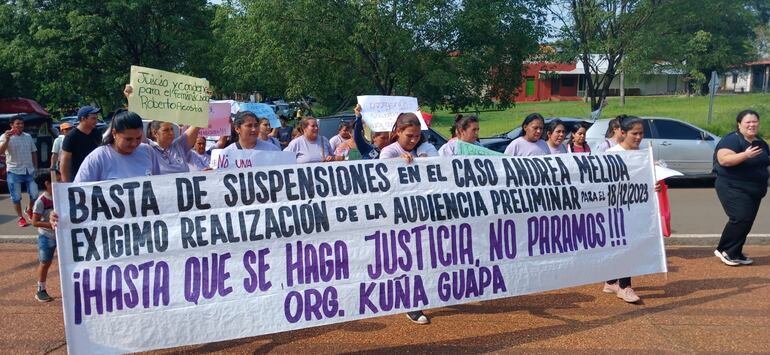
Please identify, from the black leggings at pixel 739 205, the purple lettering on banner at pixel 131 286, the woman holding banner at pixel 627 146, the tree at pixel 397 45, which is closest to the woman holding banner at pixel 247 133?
the purple lettering on banner at pixel 131 286

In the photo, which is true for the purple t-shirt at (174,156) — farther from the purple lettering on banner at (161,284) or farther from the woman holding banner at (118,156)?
the purple lettering on banner at (161,284)

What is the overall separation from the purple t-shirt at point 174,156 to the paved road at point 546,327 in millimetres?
1284

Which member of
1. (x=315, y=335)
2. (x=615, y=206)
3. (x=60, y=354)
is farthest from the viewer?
(x=615, y=206)

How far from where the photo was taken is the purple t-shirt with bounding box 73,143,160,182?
409cm

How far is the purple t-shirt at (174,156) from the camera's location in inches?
183

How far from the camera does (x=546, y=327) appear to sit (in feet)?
15.9

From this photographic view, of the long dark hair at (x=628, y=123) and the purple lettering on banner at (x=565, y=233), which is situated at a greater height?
the long dark hair at (x=628, y=123)

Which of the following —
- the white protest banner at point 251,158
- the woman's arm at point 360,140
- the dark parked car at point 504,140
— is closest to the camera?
the white protest banner at point 251,158

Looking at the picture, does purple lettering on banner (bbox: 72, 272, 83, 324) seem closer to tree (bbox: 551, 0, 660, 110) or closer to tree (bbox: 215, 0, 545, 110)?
tree (bbox: 215, 0, 545, 110)

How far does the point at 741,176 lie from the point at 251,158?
15.7 ft

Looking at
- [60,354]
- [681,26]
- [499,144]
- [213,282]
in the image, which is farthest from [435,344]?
[681,26]

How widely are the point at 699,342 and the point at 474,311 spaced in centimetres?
165

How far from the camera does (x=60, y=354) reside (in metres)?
4.41

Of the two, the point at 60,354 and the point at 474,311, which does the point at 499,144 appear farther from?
the point at 60,354
